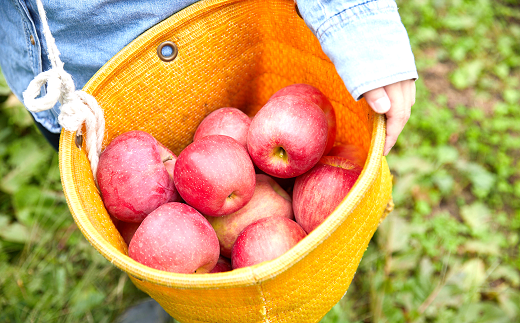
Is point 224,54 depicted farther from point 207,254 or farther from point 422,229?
point 422,229

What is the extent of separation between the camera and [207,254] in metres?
0.97

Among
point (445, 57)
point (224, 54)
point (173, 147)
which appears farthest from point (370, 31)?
point (445, 57)

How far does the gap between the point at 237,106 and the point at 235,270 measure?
0.87m

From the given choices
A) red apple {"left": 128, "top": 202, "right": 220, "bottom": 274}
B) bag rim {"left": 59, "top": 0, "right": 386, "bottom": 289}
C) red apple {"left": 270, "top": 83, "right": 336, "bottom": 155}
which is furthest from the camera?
red apple {"left": 270, "top": 83, "right": 336, "bottom": 155}

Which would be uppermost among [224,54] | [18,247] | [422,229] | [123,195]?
[224,54]

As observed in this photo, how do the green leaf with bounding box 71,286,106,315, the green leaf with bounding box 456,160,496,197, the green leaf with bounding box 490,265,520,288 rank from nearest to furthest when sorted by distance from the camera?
the green leaf with bounding box 71,286,106,315 → the green leaf with bounding box 490,265,520,288 → the green leaf with bounding box 456,160,496,197

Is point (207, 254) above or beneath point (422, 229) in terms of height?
above

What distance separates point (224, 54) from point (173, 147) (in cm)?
37

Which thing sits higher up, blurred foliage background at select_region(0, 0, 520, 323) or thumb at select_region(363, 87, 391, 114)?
thumb at select_region(363, 87, 391, 114)

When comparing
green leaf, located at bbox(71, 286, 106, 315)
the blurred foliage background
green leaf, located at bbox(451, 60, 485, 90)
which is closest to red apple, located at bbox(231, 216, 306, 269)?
the blurred foliage background

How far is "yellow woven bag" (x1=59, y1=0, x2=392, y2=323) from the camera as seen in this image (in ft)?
2.55

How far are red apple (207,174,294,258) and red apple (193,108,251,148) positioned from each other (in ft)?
0.60

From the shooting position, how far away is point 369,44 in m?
0.88

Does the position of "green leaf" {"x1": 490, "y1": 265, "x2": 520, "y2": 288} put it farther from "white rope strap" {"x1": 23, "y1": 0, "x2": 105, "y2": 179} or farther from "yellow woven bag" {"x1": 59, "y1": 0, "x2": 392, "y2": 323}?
"white rope strap" {"x1": 23, "y1": 0, "x2": 105, "y2": 179}
